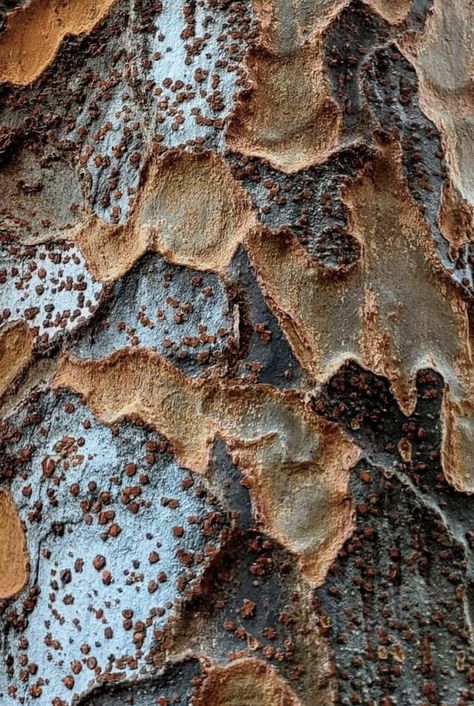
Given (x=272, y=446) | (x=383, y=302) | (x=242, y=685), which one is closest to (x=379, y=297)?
(x=383, y=302)

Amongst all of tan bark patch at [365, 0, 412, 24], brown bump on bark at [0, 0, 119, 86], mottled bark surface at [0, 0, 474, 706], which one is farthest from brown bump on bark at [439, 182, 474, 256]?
brown bump on bark at [0, 0, 119, 86]

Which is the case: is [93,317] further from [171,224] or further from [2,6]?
[2,6]

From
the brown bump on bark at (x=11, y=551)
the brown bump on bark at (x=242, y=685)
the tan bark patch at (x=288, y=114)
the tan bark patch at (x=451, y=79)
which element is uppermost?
the tan bark patch at (x=288, y=114)

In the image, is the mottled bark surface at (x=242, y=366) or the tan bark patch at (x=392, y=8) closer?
the mottled bark surface at (x=242, y=366)

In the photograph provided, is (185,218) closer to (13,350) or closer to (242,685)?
(13,350)

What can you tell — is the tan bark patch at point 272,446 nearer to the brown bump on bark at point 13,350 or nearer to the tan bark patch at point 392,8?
the brown bump on bark at point 13,350

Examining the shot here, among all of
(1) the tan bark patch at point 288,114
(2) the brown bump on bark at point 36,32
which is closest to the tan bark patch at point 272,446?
(1) the tan bark patch at point 288,114

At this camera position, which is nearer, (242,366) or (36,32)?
(242,366)
